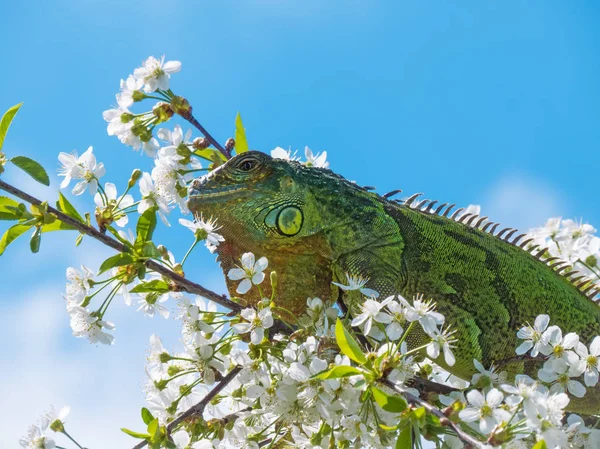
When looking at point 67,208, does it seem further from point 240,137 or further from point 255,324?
point 240,137

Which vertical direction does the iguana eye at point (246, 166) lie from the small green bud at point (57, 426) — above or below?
above

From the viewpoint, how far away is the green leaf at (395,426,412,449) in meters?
3.48

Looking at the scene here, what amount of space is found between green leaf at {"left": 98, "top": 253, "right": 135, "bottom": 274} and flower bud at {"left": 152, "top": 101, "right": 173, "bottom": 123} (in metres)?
1.37

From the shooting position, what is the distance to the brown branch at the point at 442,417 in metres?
3.21

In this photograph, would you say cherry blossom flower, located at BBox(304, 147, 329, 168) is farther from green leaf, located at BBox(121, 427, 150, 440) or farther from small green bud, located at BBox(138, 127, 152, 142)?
green leaf, located at BBox(121, 427, 150, 440)

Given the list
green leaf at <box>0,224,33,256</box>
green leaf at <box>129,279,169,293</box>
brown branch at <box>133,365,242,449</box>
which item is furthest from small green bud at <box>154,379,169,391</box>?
green leaf at <box>0,224,33,256</box>

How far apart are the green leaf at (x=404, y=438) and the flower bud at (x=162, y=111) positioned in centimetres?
281

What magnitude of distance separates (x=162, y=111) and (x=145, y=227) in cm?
112

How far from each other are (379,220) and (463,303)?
86cm

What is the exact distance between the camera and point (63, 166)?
505 centimetres

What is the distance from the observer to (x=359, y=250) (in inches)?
210

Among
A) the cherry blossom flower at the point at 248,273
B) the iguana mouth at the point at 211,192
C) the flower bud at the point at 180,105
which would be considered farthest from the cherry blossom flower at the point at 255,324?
the flower bud at the point at 180,105

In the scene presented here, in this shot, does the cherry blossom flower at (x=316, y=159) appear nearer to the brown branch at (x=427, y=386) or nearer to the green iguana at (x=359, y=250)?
the green iguana at (x=359, y=250)

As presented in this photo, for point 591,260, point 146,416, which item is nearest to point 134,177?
point 146,416
